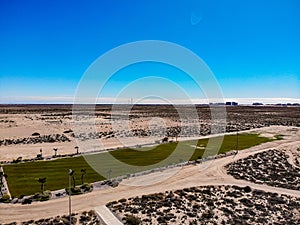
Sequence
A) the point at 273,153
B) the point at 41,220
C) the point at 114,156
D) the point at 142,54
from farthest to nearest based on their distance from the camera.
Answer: the point at 273,153
the point at 114,156
the point at 142,54
the point at 41,220

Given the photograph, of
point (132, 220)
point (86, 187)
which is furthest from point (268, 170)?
point (132, 220)

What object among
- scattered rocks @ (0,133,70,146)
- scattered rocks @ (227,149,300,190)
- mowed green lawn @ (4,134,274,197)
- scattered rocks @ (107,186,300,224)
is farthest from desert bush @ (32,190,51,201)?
scattered rocks @ (0,133,70,146)

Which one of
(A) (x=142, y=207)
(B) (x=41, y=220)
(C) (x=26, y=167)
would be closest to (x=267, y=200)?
(A) (x=142, y=207)

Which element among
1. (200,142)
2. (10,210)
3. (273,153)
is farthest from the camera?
(200,142)

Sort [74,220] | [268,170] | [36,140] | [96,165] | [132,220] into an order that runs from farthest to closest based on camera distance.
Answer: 1. [36,140]
2. [268,170]
3. [96,165]
4. [74,220]
5. [132,220]

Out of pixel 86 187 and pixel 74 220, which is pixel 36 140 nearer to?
pixel 86 187

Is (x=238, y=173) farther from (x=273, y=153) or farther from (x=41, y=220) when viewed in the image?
(x=41, y=220)

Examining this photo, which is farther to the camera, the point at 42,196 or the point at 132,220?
the point at 42,196
